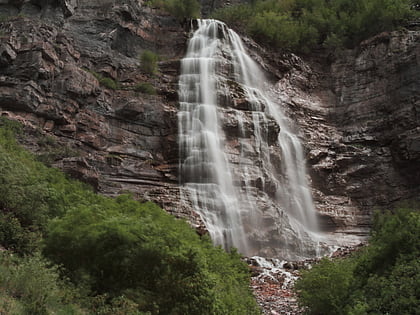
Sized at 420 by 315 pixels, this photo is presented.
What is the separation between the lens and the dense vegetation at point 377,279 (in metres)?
11.4

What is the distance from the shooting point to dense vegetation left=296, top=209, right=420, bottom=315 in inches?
449

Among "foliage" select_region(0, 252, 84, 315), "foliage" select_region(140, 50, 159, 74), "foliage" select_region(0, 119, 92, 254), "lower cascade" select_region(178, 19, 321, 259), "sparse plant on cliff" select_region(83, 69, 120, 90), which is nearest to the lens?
"foliage" select_region(0, 252, 84, 315)

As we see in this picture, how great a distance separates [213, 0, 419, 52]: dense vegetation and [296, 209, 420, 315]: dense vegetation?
32518mm

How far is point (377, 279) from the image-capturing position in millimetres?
12414

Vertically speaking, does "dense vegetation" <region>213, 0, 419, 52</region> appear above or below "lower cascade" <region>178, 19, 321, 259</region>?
above

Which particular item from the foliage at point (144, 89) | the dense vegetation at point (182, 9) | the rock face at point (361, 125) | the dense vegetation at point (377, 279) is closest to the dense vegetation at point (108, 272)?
the dense vegetation at point (377, 279)

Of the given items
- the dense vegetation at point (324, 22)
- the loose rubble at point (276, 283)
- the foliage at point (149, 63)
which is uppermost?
the dense vegetation at point (324, 22)

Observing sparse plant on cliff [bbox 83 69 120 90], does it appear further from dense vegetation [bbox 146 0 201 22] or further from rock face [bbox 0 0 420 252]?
dense vegetation [bbox 146 0 201 22]

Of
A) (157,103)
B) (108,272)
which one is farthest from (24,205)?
(157,103)

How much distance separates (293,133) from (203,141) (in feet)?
31.1

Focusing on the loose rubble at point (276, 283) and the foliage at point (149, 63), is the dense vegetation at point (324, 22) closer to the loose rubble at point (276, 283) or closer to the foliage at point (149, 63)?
the foliage at point (149, 63)

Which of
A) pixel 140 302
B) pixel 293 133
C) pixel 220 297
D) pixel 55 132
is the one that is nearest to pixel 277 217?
pixel 293 133

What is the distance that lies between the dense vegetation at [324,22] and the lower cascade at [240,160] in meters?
6.94

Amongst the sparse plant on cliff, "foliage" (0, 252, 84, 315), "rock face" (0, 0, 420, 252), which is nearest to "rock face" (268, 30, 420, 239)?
"rock face" (0, 0, 420, 252)
